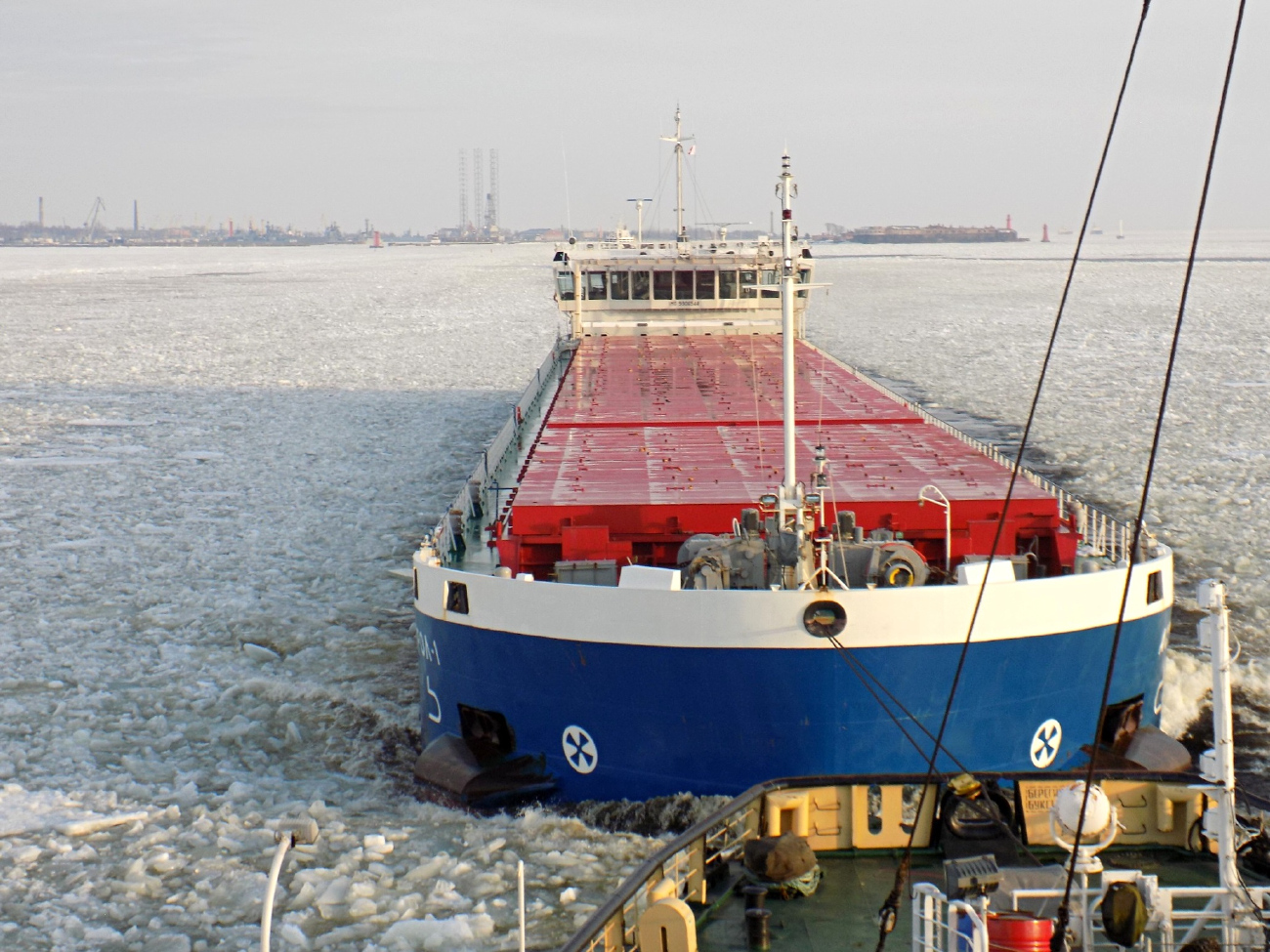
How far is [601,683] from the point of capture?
29.3 ft

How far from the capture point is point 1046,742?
914 centimetres

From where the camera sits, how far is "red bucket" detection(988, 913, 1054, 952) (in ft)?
16.7

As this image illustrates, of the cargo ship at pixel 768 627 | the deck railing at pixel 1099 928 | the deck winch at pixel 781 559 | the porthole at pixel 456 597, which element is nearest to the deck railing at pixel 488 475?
the cargo ship at pixel 768 627

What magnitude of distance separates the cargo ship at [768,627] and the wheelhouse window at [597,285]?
43.0ft

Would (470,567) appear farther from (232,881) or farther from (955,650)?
(955,650)

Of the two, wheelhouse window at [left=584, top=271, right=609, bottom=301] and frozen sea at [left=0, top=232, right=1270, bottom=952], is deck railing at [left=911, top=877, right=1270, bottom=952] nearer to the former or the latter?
frozen sea at [left=0, top=232, right=1270, bottom=952]

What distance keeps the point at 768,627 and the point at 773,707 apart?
574 mm

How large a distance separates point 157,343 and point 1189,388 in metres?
37.1

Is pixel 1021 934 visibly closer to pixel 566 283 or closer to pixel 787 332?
pixel 787 332

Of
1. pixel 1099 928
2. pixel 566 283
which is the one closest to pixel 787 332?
pixel 1099 928

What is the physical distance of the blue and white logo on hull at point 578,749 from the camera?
30.0 ft

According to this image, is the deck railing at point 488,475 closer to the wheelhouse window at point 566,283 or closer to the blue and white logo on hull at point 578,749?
the wheelhouse window at point 566,283

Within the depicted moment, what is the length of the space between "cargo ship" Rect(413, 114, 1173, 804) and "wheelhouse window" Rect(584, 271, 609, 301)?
13095 millimetres

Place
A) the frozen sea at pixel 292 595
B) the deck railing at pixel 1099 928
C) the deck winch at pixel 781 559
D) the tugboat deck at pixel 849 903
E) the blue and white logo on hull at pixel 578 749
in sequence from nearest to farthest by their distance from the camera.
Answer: the deck railing at pixel 1099 928 → the tugboat deck at pixel 849 903 → the frozen sea at pixel 292 595 → the deck winch at pixel 781 559 → the blue and white logo on hull at pixel 578 749
